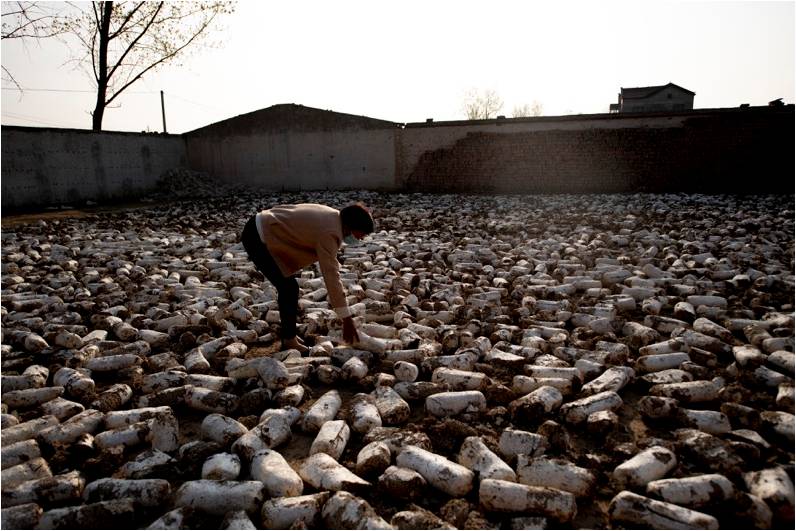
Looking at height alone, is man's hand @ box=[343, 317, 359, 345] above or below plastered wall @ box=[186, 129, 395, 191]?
below

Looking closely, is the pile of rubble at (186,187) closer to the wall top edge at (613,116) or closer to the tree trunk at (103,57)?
the tree trunk at (103,57)

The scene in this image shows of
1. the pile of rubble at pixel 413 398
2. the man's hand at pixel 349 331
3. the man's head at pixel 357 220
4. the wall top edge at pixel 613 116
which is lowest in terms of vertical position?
the pile of rubble at pixel 413 398

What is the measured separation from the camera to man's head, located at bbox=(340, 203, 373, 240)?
3.79 metres

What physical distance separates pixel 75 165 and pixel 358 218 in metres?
18.0

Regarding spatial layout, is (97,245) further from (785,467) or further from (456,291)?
(785,467)

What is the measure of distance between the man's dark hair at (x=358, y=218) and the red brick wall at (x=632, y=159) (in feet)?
52.5

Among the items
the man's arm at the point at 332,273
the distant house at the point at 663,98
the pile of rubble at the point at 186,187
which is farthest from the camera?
the distant house at the point at 663,98

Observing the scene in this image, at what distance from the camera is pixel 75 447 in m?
2.77

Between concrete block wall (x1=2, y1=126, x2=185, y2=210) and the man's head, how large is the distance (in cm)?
1664

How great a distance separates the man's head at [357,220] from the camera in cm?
379

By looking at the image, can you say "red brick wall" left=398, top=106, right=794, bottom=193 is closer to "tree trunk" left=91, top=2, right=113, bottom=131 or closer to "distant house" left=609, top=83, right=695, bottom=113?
"tree trunk" left=91, top=2, right=113, bottom=131

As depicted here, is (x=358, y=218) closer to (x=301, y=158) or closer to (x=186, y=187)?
(x=301, y=158)

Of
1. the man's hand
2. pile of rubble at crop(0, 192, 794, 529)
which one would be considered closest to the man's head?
the man's hand

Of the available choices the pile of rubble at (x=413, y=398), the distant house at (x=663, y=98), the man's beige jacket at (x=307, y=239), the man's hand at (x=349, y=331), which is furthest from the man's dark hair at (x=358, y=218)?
the distant house at (x=663, y=98)
